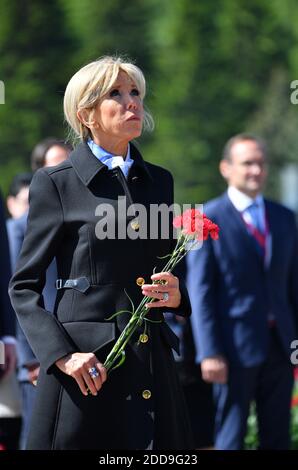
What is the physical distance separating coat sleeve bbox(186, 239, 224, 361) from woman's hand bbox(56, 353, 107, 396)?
2.94 m

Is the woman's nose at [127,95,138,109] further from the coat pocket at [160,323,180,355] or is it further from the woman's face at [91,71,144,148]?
the coat pocket at [160,323,180,355]

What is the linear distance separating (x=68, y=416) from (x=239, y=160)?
3574 mm

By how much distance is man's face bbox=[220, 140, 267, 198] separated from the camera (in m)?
6.98

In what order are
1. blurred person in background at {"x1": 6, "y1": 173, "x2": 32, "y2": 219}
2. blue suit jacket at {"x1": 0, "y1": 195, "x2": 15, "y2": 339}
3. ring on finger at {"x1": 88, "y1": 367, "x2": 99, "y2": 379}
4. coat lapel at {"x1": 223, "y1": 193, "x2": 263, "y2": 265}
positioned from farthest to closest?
blurred person in background at {"x1": 6, "y1": 173, "x2": 32, "y2": 219}
coat lapel at {"x1": 223, "y1": 193, "x2": 263, "y2": 265}
blue suit jacket at {"x1": 0, "y1": 195, "x2": 15, "y2": 339}
ring on finger at {"x1": 88, "y1": 367, "x2": 99, "y2": 379}

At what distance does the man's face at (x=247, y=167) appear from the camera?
6977mm

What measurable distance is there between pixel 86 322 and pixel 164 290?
0.97ft

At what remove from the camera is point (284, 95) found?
36.9 metres

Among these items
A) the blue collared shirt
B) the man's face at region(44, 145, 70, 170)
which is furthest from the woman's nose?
the man's face at region(44, 145, 70, 170)

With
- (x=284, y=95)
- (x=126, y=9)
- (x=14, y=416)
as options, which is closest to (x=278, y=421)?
(x=14, y=416)

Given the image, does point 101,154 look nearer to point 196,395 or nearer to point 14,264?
point 14,264

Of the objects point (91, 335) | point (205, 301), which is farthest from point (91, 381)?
point (205, 301)

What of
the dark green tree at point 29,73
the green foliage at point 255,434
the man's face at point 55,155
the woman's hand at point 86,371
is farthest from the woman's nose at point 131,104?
the dark green tree at point 29,73

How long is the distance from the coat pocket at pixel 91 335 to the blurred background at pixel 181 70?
30151 millimetres
